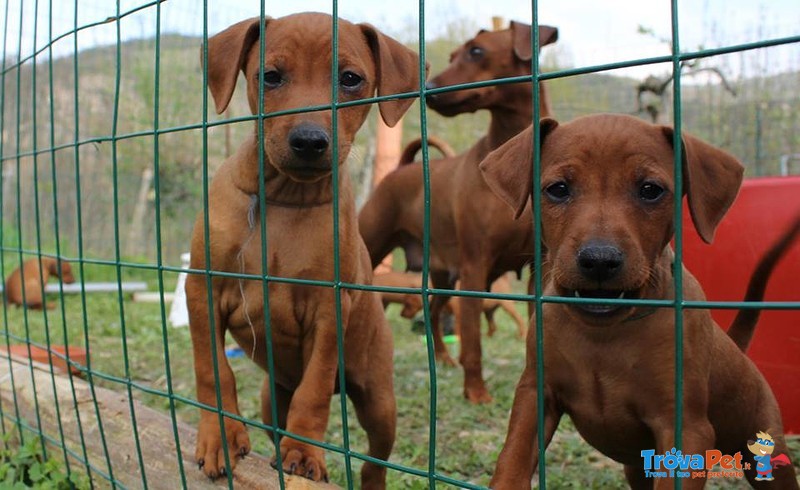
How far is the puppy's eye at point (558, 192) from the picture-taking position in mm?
2109

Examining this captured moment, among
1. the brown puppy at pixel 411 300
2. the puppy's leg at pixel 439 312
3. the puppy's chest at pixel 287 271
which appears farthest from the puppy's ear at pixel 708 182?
the brown puppy at pixel 411 300

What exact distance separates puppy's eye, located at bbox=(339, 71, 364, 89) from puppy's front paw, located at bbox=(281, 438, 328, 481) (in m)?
1.22

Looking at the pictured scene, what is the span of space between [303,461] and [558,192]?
1.12 metres

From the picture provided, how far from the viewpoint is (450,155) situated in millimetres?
6086

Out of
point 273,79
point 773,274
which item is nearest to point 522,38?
point 773,274

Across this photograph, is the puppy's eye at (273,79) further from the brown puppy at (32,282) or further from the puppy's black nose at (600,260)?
the brown puppy at (32,282)

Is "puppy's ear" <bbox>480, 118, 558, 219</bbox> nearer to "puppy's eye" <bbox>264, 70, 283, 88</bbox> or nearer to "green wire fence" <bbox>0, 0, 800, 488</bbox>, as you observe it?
"green wire fence" <bbox>0, 0, 800, 488</bbox>

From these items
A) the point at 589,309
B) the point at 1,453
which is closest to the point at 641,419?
the point at 589,309

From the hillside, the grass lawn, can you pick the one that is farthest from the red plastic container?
the hillside

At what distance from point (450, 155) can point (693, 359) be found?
4106 mm

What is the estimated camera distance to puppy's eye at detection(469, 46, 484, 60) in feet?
16.8

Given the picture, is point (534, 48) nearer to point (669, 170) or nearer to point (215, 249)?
point (669, 170)

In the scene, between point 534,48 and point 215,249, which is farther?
point 215,249

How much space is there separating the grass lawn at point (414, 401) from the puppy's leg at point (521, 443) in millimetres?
398
